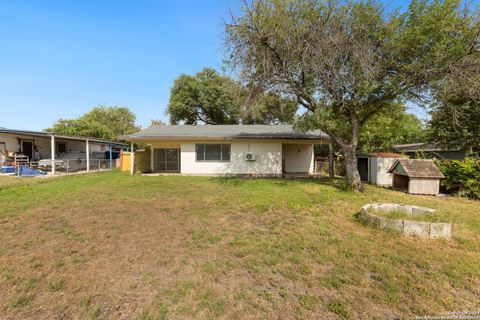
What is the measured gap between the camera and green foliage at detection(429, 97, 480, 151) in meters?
9.91

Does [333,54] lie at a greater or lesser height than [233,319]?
greater

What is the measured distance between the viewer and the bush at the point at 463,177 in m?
7.49

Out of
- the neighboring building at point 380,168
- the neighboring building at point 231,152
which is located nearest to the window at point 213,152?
the neighboring building at point 231,152

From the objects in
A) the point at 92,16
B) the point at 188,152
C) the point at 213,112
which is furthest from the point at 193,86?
the point at 92,16

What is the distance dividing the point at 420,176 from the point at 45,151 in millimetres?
23218

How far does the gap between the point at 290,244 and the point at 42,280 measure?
3.41 meters

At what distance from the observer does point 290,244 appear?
3.70m

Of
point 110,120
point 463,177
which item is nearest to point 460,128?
Answer: point 463,177

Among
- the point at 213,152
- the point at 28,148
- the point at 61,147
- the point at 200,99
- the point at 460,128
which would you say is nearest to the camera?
the point at 460,128

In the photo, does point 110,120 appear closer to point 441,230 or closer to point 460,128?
point 460,128

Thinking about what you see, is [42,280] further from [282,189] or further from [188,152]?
[188,152]

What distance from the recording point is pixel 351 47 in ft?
23.0

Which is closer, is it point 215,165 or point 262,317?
point 262,317

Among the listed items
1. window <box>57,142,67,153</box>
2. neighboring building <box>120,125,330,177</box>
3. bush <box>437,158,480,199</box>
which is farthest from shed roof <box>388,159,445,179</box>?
window <box>57,142,67,153</box>
